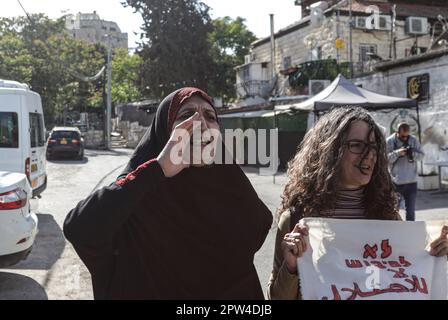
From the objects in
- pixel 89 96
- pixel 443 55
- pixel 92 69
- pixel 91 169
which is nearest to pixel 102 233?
pixel 443 55

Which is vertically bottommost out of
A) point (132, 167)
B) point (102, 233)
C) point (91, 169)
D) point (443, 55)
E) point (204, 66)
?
point (91, 169)

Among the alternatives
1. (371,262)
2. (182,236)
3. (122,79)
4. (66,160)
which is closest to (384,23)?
(66,160)

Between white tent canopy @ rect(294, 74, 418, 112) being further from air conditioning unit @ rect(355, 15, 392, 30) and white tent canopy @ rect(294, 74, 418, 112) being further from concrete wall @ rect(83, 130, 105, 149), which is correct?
concrete wall @ rect(83, 130, 105, 149)

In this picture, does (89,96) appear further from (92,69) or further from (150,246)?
(150,246)

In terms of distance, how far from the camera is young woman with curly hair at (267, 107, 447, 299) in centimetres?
222

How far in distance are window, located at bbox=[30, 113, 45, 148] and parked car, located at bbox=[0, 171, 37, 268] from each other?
178 inches

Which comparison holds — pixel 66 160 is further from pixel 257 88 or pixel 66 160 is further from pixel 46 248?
pixel 46 248

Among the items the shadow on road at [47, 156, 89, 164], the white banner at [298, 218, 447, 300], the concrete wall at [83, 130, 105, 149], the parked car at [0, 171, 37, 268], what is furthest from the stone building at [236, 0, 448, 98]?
the white banner at [298, 218, 447, 300]

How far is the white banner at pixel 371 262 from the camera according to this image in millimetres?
2049

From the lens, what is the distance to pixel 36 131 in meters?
10.6

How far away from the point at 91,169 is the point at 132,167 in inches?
712

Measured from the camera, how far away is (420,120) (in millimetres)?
13922

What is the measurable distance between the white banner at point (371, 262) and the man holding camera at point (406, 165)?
5.43 m

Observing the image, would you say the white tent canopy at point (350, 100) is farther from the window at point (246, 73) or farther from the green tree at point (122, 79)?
the green tree at point (122, 79)
